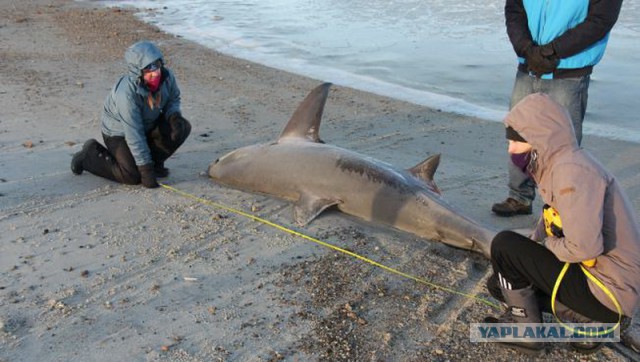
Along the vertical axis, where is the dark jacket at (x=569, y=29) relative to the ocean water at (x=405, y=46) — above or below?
above

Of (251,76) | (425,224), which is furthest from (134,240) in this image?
(251,76)

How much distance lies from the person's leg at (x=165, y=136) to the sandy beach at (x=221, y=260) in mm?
316

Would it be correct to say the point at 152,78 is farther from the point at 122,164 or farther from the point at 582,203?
the point at 582,203

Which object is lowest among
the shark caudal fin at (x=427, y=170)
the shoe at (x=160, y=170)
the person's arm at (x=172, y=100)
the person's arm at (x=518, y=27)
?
the shoe at (x=160, y=170)

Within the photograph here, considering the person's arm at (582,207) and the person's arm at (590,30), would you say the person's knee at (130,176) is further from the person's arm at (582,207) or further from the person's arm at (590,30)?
the person's arm at (582,207)

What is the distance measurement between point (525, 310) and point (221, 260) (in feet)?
7.44

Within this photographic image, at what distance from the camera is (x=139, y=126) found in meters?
6.19

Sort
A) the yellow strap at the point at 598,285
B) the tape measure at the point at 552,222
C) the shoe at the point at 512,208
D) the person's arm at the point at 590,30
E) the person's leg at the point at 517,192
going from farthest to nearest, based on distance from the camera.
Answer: the shoe at the point at 512,208
the person's leg at the point at 517,192
the person's arm at the point at 590,30
the tape measure at the point at 552,222
the yellow strap at the point at 598,285

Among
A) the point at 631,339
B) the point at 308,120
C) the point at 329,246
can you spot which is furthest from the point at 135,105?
the point at 631,339

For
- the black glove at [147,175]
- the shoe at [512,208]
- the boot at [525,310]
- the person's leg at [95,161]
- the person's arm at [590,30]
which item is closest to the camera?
the boot at [525,310]

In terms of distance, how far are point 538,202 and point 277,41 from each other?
11.8 m

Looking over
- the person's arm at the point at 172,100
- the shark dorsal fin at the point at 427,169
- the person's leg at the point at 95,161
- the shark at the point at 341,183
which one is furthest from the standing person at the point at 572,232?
the person's leg at the point at 95,161

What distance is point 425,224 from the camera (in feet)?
17.5

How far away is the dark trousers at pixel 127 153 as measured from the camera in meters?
6.25
